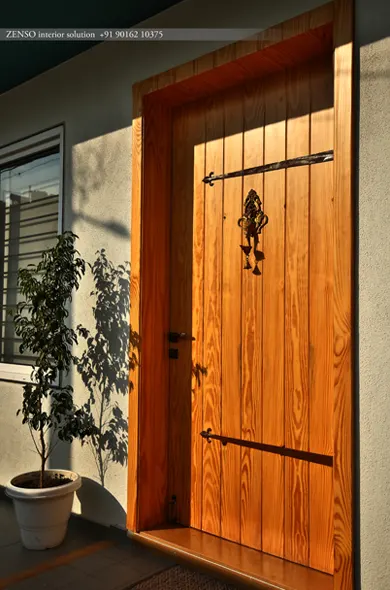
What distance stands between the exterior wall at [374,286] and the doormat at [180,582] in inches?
26.0

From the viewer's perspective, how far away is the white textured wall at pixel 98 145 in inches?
113

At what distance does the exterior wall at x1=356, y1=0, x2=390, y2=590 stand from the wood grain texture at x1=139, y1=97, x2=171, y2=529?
1133mm

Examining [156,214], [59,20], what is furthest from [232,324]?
[59,20]

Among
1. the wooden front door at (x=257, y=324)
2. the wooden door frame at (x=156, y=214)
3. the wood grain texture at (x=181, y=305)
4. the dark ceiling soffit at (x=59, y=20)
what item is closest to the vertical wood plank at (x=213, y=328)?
the wooden front door at (x=257, y=324)

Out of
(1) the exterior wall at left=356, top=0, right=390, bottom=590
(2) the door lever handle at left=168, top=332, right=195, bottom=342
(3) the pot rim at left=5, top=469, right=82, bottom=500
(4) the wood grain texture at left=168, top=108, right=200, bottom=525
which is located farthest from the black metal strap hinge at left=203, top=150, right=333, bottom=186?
(3) the pot rim at left=5, top=469, right=82, bottom=500

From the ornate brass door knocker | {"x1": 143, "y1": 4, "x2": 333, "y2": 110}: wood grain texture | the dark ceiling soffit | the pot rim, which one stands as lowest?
the pot rim

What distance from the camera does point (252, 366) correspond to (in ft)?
8.71

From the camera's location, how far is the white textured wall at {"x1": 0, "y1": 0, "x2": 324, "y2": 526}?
287 centimetres

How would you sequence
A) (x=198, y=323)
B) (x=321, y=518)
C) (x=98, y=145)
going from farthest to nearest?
(x=98, y=145)
(x=198, y=323)
(x=321, y=518)

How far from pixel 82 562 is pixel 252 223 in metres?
1.77

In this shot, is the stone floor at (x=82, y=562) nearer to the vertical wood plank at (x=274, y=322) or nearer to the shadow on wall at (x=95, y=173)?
the vertical wood plank at (x=274, y=322)

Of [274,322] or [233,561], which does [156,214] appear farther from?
[233,561]

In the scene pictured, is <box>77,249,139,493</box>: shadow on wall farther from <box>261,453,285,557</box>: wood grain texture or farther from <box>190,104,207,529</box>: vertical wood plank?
<box>261,453,285,557</box>: wood grain texture

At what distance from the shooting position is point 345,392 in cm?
216
